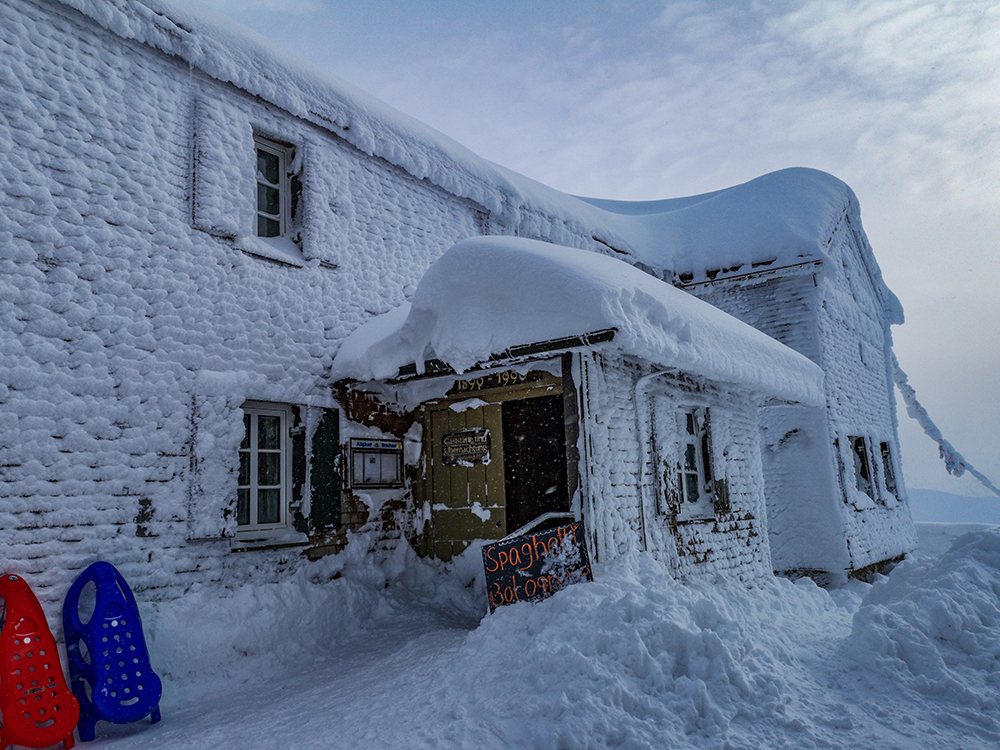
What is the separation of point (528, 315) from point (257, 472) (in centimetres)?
313

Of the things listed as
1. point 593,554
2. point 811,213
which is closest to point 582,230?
point 811,213

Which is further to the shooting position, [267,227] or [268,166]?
[268,166]

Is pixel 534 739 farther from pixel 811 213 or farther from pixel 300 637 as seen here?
pixel 811 213

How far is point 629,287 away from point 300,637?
14.2 feet

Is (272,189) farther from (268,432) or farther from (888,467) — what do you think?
(888,467)

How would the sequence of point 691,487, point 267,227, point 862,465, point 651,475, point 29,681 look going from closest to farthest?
point 29,681 → point 651,475 → point 267,227 → point 691,487 → point 862,465

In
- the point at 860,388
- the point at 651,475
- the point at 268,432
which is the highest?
the point at 860,388

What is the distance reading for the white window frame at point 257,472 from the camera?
6.58 meters

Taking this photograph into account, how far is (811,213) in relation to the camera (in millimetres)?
12789

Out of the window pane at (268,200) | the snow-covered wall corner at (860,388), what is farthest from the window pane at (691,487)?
the window pane at (268,200)

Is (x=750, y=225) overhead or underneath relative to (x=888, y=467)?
overhead

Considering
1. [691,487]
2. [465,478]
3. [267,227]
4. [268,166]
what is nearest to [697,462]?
[691,487]

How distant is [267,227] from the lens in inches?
292

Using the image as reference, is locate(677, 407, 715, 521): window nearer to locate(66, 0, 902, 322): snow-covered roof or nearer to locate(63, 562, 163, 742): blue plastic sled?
locate(66, 0, 902, 322): snow-covered roof
